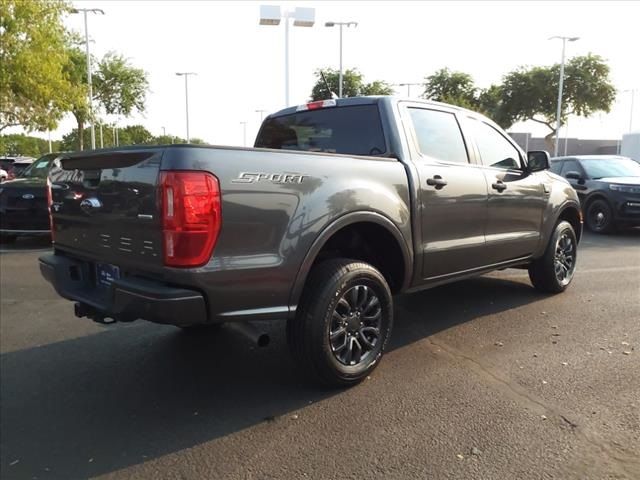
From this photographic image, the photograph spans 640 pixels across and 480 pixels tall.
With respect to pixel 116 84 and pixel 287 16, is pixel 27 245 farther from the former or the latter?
pixel 116 84

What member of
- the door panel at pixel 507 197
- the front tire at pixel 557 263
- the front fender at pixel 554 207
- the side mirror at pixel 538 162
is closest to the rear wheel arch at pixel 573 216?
the front fender at pixel 554 207

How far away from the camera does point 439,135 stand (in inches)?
177

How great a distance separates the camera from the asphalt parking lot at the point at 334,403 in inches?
110

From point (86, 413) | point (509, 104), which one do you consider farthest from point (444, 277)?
point (509, 104)

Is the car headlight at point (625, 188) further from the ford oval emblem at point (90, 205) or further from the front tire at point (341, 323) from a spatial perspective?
the ford oval emblem at point (90, 205)

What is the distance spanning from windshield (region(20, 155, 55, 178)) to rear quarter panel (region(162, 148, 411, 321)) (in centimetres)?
868

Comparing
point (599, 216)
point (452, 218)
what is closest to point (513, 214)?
point (452, 218)

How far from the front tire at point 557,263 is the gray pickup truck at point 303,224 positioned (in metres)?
0.74

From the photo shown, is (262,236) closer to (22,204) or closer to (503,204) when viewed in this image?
(503,204)

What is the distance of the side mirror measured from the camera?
5.32m

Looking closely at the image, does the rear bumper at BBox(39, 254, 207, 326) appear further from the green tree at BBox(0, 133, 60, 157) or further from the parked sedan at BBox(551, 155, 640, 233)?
the green tree at BBox(0, 133, 60, 157)

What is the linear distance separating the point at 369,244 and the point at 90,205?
1.89 meters

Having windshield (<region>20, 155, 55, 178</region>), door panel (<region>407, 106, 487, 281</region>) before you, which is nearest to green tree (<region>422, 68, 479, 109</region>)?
windshield (<region>20, 155, 55, 178</region>)

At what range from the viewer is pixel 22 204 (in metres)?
9.16
